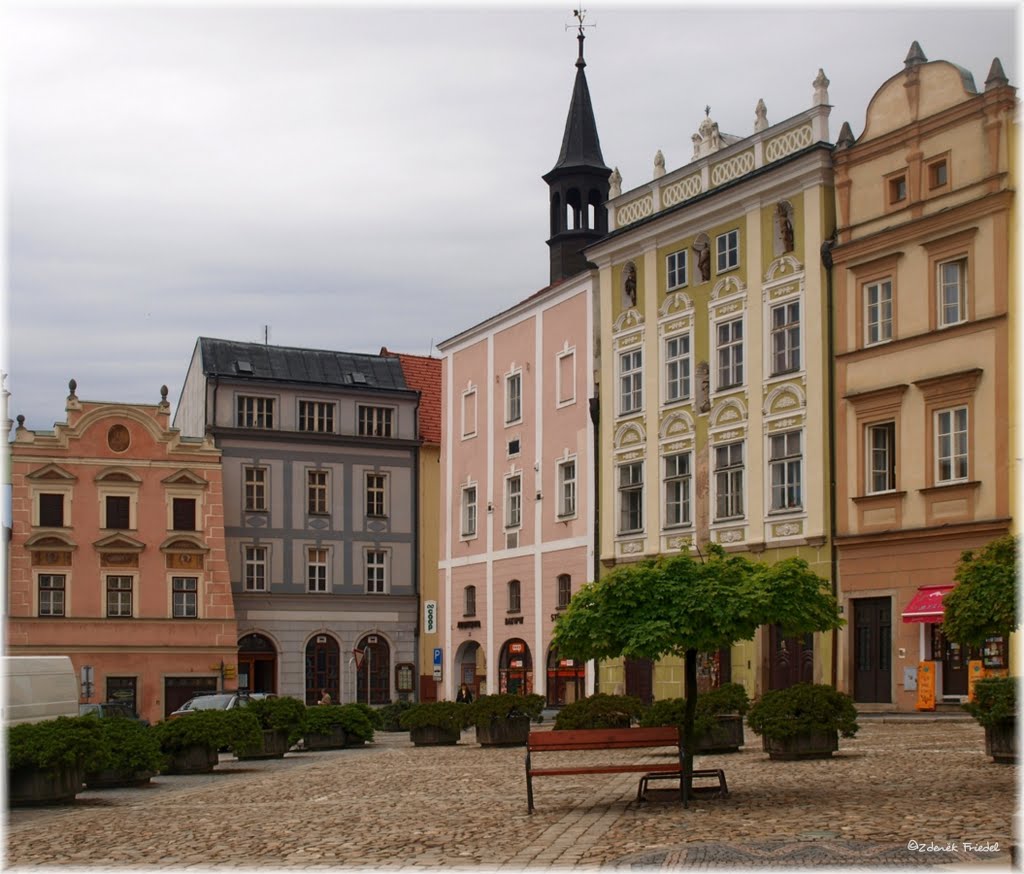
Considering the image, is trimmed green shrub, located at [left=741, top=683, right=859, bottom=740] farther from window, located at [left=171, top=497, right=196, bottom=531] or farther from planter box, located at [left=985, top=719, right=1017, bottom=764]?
window, located at [left=171, top=497, right=196, bottom=531]

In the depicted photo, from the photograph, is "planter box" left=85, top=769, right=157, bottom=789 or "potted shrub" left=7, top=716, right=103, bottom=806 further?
"planter box" left=85, top=769, right=157, bottom=789

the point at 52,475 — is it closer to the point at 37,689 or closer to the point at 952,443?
the point at 37,689

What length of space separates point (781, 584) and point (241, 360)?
177ft

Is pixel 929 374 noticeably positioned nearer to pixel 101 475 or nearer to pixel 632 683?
pixel 632 683

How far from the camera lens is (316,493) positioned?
69938mm

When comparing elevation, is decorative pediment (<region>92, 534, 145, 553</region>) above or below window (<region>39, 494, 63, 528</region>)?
below

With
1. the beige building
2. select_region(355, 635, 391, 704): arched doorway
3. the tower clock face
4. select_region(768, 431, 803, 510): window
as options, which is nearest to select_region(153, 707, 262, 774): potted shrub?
the beige building

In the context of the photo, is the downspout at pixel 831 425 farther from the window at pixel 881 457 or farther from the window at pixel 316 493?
the window at pixel 316 493

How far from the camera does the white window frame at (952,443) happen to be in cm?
3669

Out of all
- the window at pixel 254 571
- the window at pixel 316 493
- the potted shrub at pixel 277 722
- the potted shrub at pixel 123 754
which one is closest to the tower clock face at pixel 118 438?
the window at pixel 254 571

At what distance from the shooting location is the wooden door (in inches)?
1511

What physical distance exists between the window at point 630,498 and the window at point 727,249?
658 centimetres

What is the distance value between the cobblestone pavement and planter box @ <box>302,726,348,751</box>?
951cm

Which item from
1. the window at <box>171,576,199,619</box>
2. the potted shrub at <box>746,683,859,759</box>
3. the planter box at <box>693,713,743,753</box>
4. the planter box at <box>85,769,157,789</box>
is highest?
the window at <box>171,576,199,619</box>
